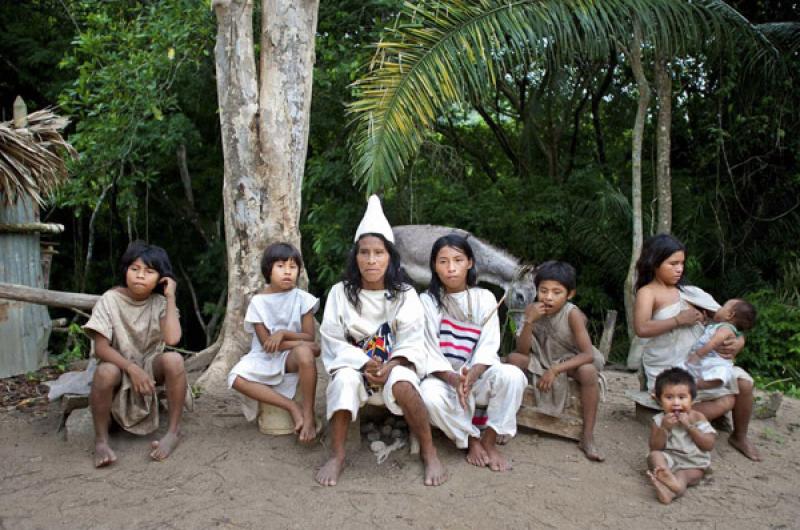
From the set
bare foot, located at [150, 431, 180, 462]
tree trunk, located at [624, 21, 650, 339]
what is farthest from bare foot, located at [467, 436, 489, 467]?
tree trunk, located at [624, 21, 650, 339]

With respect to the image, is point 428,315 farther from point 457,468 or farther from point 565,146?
point 565,146

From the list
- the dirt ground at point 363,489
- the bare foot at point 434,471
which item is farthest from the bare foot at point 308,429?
the bare foot at point 434,471

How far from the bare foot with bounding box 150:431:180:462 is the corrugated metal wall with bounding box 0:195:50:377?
3.07 meters

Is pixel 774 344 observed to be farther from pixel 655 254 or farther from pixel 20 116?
pixel 20 116

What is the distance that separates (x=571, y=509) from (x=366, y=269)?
1.68 metres

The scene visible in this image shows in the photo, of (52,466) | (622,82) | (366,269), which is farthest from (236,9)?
Result: (622,82)

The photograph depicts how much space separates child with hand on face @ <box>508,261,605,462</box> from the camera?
388 cm

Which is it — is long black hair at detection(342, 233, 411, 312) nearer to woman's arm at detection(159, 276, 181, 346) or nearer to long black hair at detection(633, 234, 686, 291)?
woman's arm at detection(159, 276, 181, 346)

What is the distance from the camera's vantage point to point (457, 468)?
3.63 m

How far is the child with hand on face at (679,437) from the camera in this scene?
3.50 m

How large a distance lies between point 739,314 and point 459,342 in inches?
67.7

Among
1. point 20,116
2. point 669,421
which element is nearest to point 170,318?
point 669,421

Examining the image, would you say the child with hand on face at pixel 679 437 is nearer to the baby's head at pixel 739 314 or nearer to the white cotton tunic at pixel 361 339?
the baby's head at pixel 739 314

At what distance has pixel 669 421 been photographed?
139 inches
